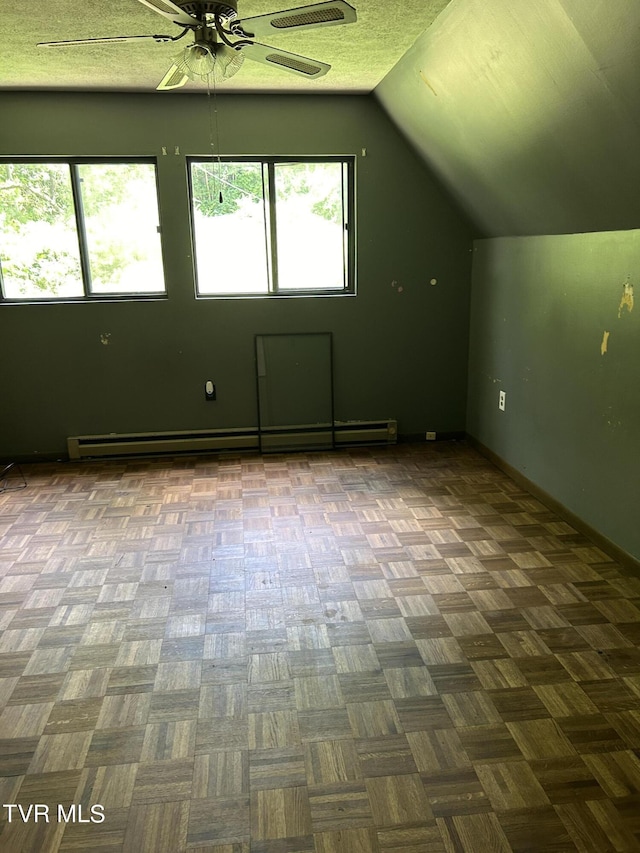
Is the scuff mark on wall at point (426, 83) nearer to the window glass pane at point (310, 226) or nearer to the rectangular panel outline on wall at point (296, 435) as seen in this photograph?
the window glass pane at point (310, 226)

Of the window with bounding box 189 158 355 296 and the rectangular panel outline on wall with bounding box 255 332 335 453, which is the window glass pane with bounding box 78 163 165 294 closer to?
the window with bounding box 189 158 355 296

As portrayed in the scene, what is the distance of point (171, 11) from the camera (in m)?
1.85

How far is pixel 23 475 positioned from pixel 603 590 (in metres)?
3.70

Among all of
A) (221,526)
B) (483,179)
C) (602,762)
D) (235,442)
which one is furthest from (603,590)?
(235,442)

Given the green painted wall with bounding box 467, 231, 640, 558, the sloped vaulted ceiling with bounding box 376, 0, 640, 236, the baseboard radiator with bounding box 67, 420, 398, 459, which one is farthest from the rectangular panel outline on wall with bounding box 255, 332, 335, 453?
the sloped vaulted ceiling with bounding box 376, 0, 640, 236

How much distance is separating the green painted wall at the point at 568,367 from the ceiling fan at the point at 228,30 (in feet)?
5.35

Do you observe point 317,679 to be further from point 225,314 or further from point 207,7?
point 225,314

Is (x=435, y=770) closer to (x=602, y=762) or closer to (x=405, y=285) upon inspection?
(x=602, y=762)

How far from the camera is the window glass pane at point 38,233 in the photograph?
405 centimetres

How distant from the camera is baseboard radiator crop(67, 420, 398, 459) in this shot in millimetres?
4422

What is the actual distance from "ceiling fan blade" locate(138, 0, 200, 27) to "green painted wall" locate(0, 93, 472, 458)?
223cm

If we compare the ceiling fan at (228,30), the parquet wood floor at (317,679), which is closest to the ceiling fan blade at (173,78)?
the ceiling fan at (228,30)

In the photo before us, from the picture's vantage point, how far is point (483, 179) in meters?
3.58

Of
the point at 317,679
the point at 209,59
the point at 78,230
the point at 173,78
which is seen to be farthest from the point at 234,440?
the point at 209,59
